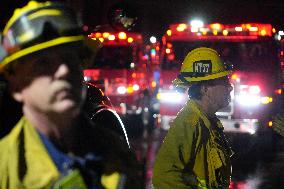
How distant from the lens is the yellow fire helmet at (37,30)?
196 cm

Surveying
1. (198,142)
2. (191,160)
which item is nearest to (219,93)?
(198,142)

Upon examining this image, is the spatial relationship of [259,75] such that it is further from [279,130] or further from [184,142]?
[184,142]

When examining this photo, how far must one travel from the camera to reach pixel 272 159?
13.0m

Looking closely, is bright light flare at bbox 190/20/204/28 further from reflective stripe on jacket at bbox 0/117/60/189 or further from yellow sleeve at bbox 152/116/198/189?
reflective stripe on jacket at bbox 0/117/60/189

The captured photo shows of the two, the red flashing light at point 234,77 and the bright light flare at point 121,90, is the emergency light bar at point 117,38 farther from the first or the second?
the red flashing light at point 234,77

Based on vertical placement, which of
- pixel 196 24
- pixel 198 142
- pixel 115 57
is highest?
pixel 196 24

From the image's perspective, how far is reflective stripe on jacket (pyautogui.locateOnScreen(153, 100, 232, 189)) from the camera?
3.56m

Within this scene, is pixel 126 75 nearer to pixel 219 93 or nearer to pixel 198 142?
pixel 219 93

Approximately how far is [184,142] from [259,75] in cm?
1019

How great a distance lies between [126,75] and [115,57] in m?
0.74

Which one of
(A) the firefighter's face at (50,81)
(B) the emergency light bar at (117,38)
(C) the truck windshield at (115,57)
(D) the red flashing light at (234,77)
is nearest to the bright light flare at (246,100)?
(D) the red flashing light at (234,77)

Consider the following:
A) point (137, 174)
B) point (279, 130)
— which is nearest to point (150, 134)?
point (279, 130)

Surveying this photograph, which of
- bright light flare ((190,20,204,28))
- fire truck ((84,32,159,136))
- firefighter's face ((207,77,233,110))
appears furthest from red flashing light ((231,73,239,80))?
firefighter's face ((207,77,233,110))

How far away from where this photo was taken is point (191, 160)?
3.59m
